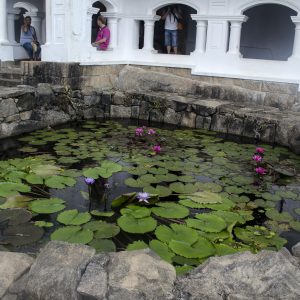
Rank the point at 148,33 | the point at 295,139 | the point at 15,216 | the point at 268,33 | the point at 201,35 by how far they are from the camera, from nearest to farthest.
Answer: the point at 15,216 → the point at 295,139 → the point at 201,35 → the point at 148,33 → the point at 268,33

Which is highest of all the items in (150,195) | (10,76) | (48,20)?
(48,20)

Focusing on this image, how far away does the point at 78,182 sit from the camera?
15.1 feet

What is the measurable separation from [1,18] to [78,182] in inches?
241

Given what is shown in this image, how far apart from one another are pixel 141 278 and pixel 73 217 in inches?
69.9

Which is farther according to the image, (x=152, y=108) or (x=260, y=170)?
(x=152, y=108)

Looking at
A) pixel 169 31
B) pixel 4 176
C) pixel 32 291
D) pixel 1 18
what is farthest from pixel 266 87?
pixel 32 291

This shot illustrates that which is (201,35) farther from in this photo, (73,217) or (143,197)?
(73,217)

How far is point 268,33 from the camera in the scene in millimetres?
10930

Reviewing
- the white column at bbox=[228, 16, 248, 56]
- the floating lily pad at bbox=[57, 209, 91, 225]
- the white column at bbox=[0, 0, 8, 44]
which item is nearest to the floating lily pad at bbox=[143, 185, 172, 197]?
the floating lily pad at bbox=[57, 209, 91, 225]

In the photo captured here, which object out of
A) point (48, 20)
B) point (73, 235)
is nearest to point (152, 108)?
point (48, 20)

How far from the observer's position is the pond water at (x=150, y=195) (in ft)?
11.0

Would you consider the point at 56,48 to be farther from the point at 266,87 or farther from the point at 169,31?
the point at 266,87

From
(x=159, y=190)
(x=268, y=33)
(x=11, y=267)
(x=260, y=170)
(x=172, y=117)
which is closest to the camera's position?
(x=11, y=267)

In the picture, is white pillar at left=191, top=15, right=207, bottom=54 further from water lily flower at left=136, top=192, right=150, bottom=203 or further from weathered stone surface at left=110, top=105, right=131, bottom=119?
water lily flower at left=136, top=192, right=150, bottom=203
